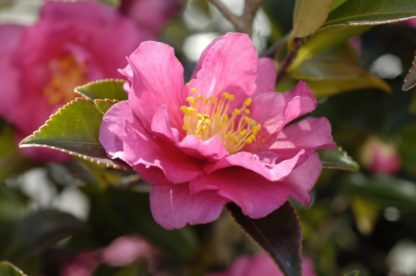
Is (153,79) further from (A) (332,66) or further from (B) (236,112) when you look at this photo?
(A) (332,66)

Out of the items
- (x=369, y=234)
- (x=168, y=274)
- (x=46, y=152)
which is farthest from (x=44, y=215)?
(x=369, y=234)

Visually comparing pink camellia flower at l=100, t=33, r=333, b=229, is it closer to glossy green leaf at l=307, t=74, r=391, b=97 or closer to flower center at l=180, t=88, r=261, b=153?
flower center at l=180, t=88, r=261, b=153

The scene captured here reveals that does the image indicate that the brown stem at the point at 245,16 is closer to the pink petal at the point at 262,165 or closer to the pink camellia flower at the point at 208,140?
the pink camellia flower at the point at 208,140

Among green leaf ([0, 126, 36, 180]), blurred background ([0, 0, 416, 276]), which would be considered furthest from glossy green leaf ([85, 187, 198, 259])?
green leaf ([0, 126, 36, 180])

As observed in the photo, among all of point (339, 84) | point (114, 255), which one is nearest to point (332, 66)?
point (339, 84)

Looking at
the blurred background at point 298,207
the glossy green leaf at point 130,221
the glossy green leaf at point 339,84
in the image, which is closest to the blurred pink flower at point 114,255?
the blurred background at point 298,207

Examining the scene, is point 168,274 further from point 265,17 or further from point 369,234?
point 265,17
